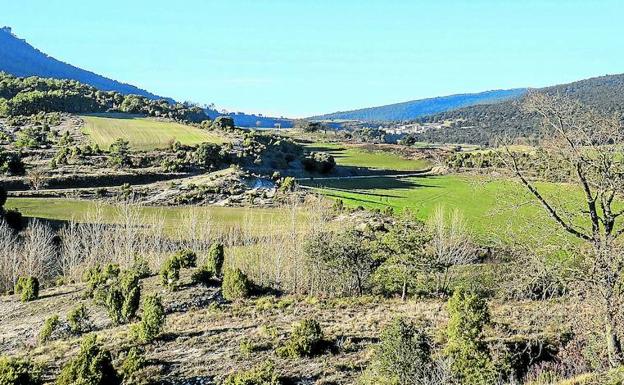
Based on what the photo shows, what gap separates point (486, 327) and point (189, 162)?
74267 mm

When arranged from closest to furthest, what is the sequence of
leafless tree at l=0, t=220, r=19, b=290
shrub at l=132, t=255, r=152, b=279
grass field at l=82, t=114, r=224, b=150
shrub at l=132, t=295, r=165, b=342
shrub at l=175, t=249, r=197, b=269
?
shrub at l=132, t=295, r=165, b=342, shrub at l=132, t=255, r=152, b=279, shrub at l=175, t=249, r=197, b=269, leafless tree at l=0, t=220, r=19, b=290, grass field at l=82, t=114, r=224, b=150

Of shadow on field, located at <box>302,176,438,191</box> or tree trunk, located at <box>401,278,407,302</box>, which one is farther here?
shadow on field, located at <box>302,176,438,191</box>

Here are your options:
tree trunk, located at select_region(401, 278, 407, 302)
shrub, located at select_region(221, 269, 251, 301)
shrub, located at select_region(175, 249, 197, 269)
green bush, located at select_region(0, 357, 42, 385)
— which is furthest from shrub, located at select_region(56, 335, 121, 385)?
shrub, located at select_region(175, 249, 197, 269)

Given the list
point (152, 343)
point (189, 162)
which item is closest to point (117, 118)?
point (189, 162)

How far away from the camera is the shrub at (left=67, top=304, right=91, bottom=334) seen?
82.0 ft

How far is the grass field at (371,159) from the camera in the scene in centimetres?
11206

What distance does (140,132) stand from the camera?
109m

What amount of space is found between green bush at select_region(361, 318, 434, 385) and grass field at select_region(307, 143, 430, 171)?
9698 centimetres

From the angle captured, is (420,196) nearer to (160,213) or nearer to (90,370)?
(160,213)

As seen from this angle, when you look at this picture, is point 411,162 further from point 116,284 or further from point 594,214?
point 594,214

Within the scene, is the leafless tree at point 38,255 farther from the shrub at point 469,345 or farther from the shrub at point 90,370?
the shrub at point 469,345

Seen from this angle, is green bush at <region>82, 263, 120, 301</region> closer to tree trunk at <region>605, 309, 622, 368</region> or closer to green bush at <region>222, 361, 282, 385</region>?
green bush at <region>222, 361, 282, 385</region>

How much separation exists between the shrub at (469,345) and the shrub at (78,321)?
1789 centimetres

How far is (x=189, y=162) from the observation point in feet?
295
